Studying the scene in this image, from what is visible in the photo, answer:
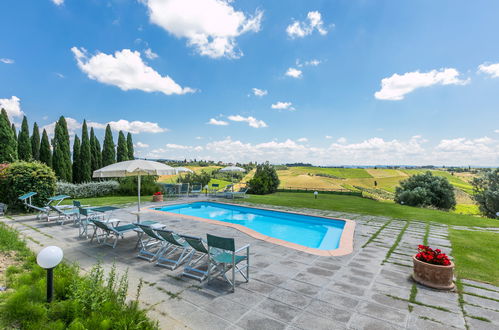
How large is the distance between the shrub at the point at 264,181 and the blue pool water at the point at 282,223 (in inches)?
389

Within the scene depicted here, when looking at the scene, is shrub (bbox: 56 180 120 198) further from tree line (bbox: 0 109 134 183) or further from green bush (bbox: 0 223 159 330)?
green bush (bbox: 0 223 159 330)

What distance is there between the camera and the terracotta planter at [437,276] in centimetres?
360

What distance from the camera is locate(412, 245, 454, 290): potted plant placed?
11.8 feet

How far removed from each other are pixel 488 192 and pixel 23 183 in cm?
2946

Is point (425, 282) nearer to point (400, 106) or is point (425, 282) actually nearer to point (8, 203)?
point (8, 203)

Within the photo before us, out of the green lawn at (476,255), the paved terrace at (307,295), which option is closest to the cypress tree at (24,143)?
the paved terrace at (307,295)

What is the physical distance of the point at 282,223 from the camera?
33.1ft

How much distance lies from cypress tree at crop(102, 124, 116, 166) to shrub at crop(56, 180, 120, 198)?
18.3 feet

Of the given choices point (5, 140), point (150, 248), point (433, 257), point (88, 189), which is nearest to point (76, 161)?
point (5, 140)

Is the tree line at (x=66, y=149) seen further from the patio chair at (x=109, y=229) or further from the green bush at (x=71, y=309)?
the green bush at (x=71, y=309)

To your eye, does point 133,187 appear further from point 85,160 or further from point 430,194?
point 430,194

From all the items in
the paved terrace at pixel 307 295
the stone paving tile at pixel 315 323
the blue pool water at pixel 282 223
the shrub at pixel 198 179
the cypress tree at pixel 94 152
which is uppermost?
the cypress tree at pixel 94 152

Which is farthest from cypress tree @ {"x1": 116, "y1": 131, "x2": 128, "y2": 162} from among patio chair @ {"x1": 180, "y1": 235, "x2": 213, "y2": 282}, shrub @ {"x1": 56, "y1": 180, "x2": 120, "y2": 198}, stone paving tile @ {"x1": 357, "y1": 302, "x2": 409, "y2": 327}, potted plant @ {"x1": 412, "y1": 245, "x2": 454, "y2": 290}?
potted plant @ {"x1": 412, "y1": 245, "x2": 454, "y2": 290}

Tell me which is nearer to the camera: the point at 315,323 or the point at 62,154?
the point at 315,323
